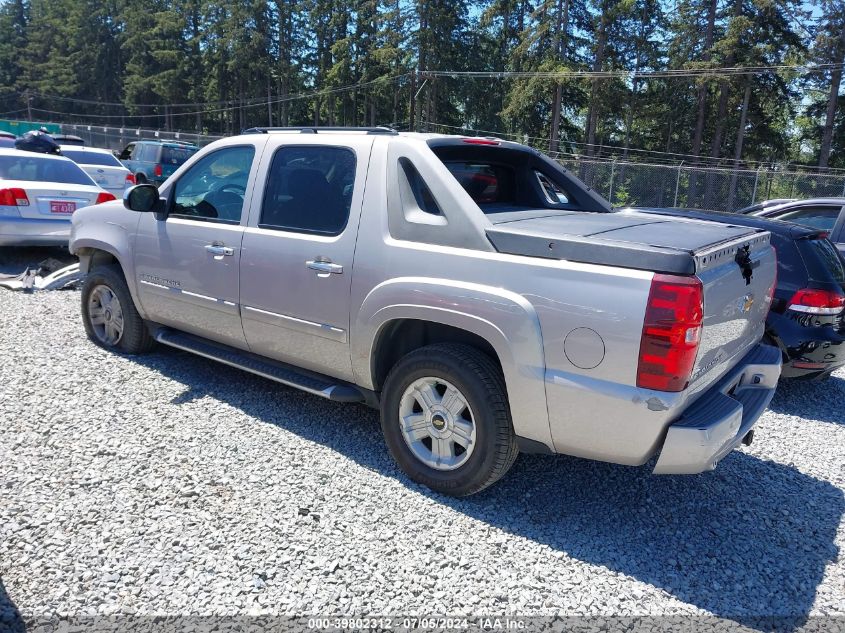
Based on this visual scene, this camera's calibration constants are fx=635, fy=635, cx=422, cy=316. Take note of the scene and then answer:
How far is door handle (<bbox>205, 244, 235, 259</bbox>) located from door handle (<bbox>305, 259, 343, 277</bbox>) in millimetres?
743

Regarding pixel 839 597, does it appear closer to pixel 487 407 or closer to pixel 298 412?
pixel 487 407

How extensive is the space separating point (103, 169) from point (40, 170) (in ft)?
13.6

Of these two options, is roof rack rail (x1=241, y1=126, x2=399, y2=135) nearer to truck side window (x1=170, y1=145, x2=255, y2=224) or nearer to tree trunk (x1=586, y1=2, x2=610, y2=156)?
truck side window (x1=170, y1=145, x2=255, y2=224)

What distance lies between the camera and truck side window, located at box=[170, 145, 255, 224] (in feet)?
14.4

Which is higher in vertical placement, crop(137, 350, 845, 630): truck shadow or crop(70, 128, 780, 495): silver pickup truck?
crop(70, 128, 780, 495): silver pickup truck

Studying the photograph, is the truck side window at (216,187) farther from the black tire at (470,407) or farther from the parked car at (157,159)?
the parked car at (157,159)

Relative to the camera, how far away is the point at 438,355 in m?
3.36

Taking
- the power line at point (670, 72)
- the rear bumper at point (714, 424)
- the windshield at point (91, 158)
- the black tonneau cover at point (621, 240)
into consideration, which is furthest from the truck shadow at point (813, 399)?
the power line at point (670, 72)

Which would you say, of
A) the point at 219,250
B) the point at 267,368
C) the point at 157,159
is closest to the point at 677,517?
the point at 267,368

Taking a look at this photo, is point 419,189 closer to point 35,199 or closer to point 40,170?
point 35,199

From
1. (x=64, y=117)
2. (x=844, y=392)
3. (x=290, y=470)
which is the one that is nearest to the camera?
(x=290, y=470)

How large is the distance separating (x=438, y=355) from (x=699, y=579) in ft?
5.32

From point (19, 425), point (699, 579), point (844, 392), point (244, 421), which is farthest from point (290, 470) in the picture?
point (844, 392)

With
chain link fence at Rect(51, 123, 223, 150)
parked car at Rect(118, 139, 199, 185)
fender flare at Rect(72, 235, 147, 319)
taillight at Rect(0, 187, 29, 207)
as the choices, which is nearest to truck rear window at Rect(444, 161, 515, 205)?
fender flare at Rect(72, 235, 147, 319)
